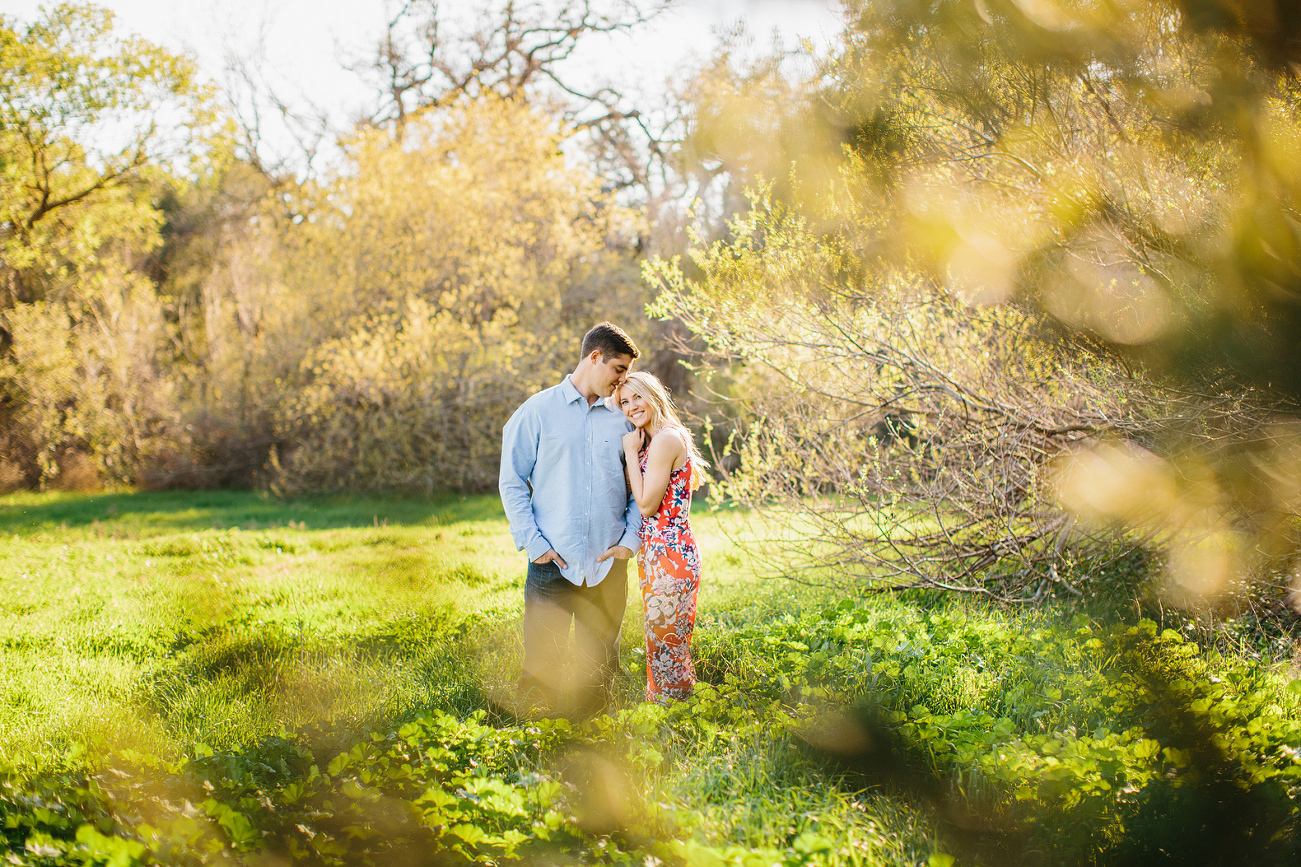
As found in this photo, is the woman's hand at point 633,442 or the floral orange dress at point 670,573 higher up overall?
the woman's hand at point 633,442

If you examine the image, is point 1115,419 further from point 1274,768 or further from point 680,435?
point 680,435

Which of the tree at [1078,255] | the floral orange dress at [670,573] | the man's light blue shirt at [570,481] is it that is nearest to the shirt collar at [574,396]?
the man's light blue shirt at [570,481]

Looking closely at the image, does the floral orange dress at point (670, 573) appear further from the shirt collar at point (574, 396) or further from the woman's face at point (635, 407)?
the shirt collar at point (574, 396)

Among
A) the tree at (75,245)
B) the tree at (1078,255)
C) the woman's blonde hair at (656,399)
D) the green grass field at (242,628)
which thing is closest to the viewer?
the tree at (1078,255)

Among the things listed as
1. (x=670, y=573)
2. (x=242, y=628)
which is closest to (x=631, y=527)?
(x=670, y=573)

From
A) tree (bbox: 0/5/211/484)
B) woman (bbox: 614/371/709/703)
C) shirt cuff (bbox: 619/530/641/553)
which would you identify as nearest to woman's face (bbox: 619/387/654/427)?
woman (bbox: 614/371/709/703)

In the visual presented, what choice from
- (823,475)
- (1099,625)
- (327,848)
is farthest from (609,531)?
(1099,625)

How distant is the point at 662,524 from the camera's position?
3379 mm

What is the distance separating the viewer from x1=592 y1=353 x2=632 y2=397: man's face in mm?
3469

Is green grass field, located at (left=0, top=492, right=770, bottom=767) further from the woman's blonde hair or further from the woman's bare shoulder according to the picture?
the woman's bare shoulder

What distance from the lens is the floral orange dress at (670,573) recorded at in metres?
3.36

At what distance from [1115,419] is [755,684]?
271 cm

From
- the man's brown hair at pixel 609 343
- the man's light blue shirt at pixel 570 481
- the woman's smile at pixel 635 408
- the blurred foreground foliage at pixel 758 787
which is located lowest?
the blurred foreground foliage at pixel 758 787

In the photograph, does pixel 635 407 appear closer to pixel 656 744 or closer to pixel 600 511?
pixel 600 511
